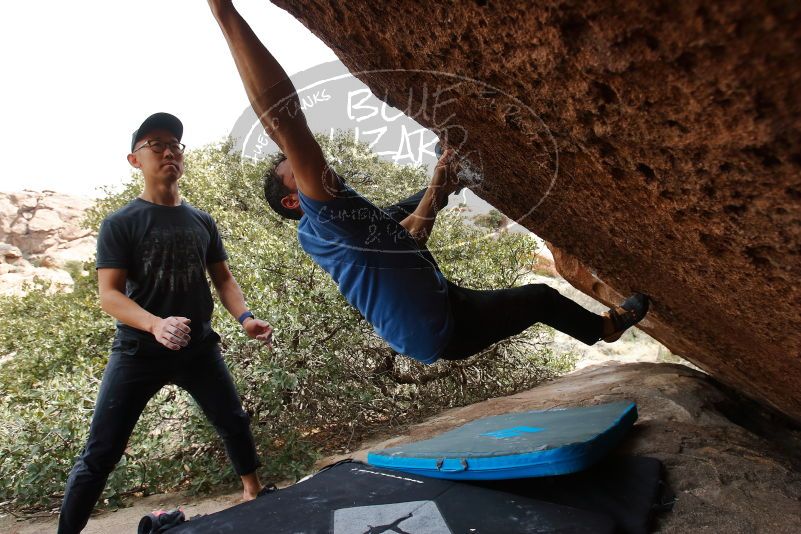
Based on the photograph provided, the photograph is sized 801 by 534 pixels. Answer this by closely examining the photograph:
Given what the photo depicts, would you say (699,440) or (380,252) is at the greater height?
(380,252)

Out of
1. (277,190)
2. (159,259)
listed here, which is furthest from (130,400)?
(277,190)

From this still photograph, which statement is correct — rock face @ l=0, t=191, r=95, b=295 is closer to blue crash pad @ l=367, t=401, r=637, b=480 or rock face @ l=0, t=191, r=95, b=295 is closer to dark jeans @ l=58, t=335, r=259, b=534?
dark jeans @ l=58, t=335, r=259, b=534

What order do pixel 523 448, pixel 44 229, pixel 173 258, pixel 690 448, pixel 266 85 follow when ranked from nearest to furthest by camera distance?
pixel 266 85, pixel 523 448, pixel 690 448, pixel 173 258, pixel 44 229

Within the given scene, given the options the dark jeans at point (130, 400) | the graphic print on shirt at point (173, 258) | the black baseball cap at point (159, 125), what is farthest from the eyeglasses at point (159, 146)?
the dark jeans at point (130, 400)

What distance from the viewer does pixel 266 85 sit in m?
1.57

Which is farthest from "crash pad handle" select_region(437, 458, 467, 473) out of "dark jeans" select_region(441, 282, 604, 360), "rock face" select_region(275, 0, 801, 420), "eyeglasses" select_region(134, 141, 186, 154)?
"eyeglasses" select_region(134, 141, 186, 154)

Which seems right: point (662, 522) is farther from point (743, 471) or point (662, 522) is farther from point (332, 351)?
point (332, 351)

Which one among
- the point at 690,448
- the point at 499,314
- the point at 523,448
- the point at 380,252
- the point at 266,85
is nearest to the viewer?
the point at 266,85

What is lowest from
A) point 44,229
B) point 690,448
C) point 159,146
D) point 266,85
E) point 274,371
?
point 690,448

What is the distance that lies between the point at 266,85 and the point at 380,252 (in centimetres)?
79

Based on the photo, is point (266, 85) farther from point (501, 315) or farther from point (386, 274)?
point (501, 315)

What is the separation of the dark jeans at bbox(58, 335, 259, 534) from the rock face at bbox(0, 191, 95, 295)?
18808mm

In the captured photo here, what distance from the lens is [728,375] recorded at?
3.63m

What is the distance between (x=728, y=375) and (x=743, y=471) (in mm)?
1634
